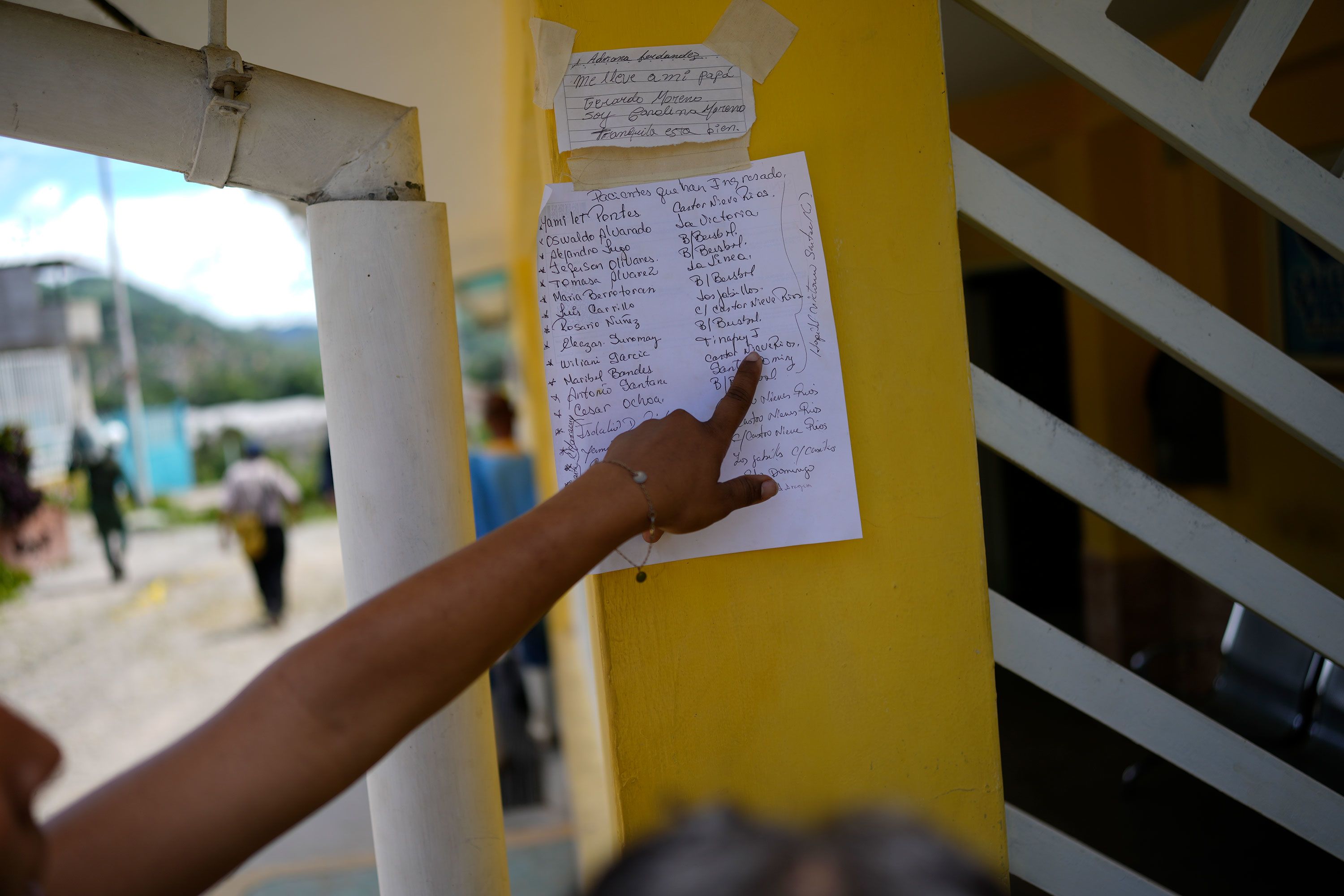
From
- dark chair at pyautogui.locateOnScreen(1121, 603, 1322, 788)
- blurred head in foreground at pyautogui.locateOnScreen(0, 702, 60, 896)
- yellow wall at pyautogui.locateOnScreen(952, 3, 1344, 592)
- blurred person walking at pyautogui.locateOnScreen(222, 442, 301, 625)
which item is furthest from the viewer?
blurred person walking at pyautogui.locateOnScreen(222, 442, 301, 625)

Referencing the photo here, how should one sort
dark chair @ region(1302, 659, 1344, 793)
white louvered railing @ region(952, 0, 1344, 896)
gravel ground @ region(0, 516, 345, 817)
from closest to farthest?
1. white louvered railing @ region(952, 0, 1344, 896)
2. dark chair @ region(1302, 659, 1344, 793)
3. gravel ground @ region(0, 516, 345, 817)

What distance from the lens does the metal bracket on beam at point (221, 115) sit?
1.26 meters

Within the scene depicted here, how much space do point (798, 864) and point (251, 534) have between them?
10.0 metres

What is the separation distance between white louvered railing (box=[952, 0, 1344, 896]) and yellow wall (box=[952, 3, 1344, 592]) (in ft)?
10.1

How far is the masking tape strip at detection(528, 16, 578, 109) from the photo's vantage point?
4.57ft

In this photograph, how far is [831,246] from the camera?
1.49 metres

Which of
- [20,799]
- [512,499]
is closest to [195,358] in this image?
[512,499]

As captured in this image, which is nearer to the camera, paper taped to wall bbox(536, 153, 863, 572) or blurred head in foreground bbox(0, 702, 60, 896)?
blurred head in foreground bbox(0, 702, 60, 896)

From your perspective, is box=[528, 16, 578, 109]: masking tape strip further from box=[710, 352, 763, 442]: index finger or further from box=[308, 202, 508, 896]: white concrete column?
box=[710, 352, 763, 442]: index finger

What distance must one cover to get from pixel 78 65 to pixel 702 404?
3.38 feet

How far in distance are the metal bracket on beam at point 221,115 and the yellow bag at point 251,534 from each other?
8.63m

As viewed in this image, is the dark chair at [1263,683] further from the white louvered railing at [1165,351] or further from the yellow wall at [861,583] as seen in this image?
the yellow wall at [861,583]

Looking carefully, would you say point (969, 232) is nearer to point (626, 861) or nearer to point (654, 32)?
point (654, 32)

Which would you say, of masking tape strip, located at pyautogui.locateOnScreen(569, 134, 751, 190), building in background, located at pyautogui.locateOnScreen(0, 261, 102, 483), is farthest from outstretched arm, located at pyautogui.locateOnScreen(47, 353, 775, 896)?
building in background, located at pyautogui.locateOnScreen(0, 261, 102, 483)
